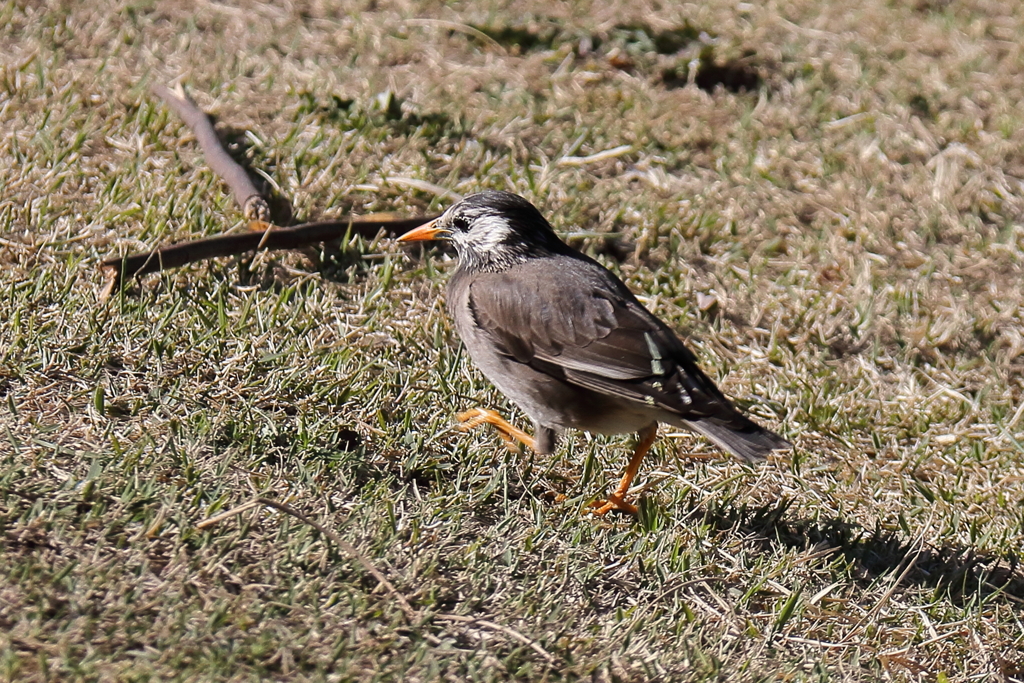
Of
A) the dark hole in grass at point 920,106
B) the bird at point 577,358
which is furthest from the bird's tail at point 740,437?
the dark hole in grass at point 920,106

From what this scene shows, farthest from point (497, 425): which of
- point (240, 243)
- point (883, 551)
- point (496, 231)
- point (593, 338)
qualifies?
point (883, 551)

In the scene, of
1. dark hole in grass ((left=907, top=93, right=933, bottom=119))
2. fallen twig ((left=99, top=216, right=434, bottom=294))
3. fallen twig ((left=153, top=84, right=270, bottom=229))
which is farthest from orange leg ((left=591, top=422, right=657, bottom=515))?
dark hole in grass ((left=907, top=93, right=933, bottom=119))

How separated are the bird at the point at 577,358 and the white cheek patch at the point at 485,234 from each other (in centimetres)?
1

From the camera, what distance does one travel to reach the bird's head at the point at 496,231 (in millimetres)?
5141

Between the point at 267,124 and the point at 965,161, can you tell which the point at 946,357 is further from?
the point at 267,124

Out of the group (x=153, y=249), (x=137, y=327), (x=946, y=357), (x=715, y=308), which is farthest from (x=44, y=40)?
(x=946, y=357)

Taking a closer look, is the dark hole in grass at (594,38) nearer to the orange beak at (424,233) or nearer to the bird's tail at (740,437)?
the orange beak at (424,233)

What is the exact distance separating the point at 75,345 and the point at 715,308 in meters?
3.20

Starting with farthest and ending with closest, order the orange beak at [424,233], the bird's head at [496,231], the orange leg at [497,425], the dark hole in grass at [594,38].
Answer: the dark hole in grass at [594,38] → the orange beak at [424,233] → the bird's head at [496,231] → the orange leg at [497,425]

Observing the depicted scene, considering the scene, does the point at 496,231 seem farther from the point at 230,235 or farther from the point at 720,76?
the point at 720,76

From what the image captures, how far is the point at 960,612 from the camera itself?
4391mm

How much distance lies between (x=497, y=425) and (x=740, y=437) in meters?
1.11

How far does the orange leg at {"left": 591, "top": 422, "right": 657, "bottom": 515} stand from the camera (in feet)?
14.9

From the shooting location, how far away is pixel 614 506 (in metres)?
4.55
